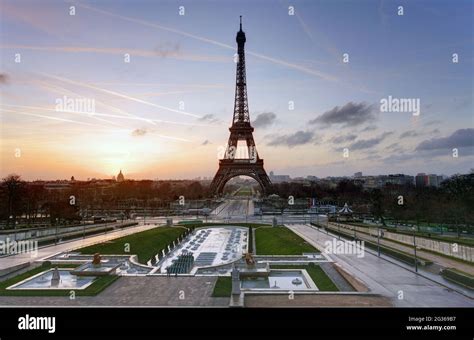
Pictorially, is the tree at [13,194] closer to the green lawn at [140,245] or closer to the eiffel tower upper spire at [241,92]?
the green lawn at [140,245]

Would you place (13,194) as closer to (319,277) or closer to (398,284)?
(319,277)

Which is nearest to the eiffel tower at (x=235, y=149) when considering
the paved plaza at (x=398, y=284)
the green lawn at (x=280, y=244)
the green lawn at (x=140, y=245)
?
the green lawn at (x=280, y=244)

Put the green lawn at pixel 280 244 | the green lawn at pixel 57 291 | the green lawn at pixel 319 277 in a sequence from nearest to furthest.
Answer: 1. the green lawn at pixel 57 291
2. the green lawn at pixel 319 277
3. the green lawn at pixel 280 244

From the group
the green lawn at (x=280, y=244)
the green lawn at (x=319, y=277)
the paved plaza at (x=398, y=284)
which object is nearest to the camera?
the paved plaza at (x=398, y=284)

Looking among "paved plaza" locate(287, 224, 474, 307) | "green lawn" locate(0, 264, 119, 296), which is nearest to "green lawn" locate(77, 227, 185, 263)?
"green lawn" locate(0, 264, 119, 296)

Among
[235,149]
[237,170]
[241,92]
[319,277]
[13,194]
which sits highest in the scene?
[241,92]

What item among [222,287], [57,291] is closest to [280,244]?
[222,287]

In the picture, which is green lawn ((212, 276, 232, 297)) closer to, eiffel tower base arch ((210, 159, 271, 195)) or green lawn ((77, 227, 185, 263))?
green lawn ((77, 227, 185, 263))
